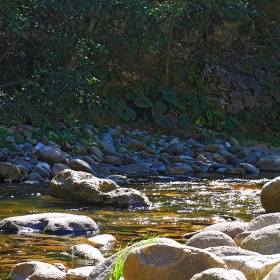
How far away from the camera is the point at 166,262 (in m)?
3.36

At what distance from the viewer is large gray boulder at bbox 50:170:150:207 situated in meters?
7.50

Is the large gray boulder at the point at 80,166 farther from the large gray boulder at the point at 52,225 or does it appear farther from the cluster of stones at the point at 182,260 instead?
the cluster of stones at the point at 182,260

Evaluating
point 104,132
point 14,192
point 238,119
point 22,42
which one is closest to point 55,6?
point 22,42

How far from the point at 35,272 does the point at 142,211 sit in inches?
129

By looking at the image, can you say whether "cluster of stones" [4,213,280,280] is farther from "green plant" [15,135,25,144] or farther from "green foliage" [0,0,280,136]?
"green foliage" [0,0,280,136]

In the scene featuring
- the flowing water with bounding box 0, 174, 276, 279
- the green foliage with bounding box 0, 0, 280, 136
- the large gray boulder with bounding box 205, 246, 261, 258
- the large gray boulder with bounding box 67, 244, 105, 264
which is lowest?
the flowing water with bounding box 0, 174, 276, 279

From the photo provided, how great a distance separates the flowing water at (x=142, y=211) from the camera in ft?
16.5

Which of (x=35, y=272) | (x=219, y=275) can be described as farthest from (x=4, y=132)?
(x=219, y=275)

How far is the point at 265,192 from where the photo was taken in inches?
283

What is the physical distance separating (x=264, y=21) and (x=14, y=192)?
12.7 metres

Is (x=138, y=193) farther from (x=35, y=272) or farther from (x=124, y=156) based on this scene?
(x=124, y=156)

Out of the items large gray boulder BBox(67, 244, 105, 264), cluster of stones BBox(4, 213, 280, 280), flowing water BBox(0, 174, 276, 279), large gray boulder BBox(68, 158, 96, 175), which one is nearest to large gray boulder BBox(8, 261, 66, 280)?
cluster of stones BBox(4, 213, 280, 280)

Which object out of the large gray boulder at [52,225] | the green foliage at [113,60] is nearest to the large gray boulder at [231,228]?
the large gray boulder at [52,225]

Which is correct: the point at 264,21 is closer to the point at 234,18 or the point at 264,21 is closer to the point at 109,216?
the point at 234,18
